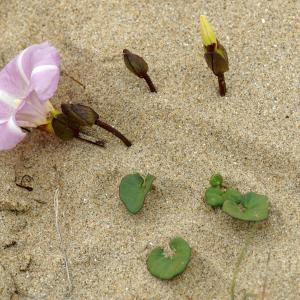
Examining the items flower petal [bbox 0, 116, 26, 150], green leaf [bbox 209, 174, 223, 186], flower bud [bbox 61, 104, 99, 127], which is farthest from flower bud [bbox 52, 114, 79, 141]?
green leaf [bbox 209, 174, 223, 186]

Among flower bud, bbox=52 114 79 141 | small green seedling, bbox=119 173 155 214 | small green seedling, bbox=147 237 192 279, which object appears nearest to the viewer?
small green seedling, bbox=147 237 192 279

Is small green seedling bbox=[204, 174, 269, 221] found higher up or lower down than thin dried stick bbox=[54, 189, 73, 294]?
higher up

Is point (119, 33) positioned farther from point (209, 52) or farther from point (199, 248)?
point (199, 248)

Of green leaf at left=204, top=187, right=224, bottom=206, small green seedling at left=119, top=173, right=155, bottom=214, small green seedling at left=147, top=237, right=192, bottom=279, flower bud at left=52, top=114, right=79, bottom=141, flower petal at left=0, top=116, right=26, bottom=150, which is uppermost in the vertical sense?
flower petal at left=0, top=116, right=26, bottom=150

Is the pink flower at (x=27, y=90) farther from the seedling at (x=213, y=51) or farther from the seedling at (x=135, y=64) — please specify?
the seedling at (x=213, y=51)

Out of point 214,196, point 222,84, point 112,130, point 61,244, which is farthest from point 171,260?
point 222,84

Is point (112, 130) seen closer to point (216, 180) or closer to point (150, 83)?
point (150, 83)

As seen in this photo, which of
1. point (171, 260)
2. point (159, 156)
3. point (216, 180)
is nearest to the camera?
point (171, 260)

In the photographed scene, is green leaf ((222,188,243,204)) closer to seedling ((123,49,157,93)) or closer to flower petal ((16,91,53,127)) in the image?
seedling ((123,49,157,93))

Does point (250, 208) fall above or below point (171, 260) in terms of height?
above
